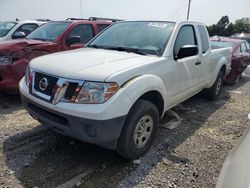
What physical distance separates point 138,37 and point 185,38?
880mm

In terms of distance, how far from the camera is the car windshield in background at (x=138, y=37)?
13.1 feet

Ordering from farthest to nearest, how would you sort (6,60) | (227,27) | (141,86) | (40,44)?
(227,27) < (40,44) < (6,60) < (141,86)

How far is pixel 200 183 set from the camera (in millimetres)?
3180

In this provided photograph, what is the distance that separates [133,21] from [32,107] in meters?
2.27

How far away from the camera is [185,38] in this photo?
461 cm

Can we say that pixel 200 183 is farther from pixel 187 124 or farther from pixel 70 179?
pixel 187 124

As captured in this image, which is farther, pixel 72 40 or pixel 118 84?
pixel 72 40

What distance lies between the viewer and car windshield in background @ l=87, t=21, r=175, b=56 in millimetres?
3984

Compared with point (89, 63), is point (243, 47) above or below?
below

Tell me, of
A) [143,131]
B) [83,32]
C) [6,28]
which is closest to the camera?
[143,131]

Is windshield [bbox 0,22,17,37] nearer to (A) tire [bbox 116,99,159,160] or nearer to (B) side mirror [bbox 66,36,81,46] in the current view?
(B) side mirror [bbox 66,36,81,46]

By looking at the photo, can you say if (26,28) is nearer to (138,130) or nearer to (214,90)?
(214,90)

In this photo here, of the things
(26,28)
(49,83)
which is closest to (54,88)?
(49,83)

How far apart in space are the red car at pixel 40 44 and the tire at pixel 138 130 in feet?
9.92
